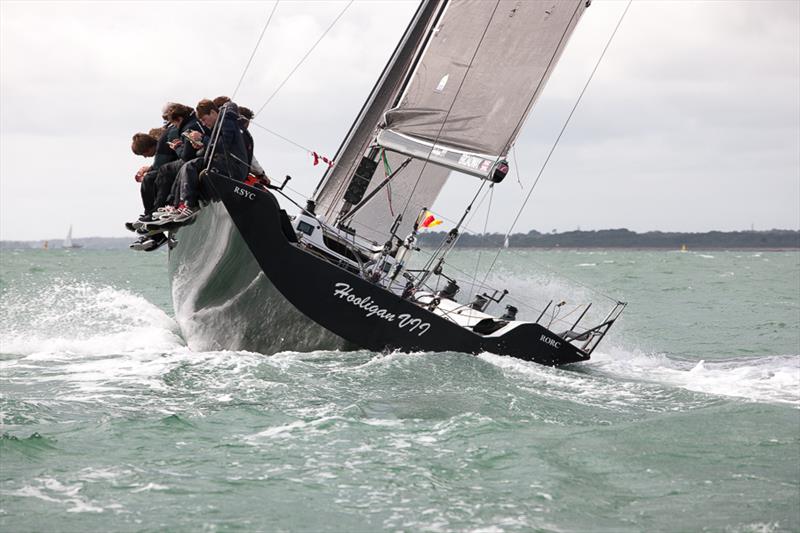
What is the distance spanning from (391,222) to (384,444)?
20.8 ft

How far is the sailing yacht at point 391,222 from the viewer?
9.02 m

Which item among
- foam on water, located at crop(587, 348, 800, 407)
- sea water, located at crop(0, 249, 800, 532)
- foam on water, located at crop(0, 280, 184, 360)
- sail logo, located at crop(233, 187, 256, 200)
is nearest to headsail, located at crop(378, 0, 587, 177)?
sail logo, located at crop(233, 187, 256, 200)

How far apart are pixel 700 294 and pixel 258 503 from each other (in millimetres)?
25934

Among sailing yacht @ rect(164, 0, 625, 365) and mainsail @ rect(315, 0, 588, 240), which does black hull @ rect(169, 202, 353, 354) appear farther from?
mainsail @ rect(315, 0, 588, 240)

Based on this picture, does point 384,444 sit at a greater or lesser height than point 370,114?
lesser

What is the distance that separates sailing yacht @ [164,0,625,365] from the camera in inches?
355

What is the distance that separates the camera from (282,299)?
9.06 meters

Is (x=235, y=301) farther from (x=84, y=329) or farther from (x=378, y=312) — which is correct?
(x=84, y=329)

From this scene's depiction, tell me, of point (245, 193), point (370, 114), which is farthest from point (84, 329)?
point (245, 193)

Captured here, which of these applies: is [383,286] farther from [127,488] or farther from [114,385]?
[127,488]

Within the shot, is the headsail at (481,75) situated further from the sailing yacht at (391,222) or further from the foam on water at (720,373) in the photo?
the foam on water at (720,373)

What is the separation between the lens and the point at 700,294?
29203 mm

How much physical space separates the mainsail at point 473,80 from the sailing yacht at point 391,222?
0.01 metres

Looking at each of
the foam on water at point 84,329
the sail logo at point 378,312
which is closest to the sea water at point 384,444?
the foam on water at point 84,329
